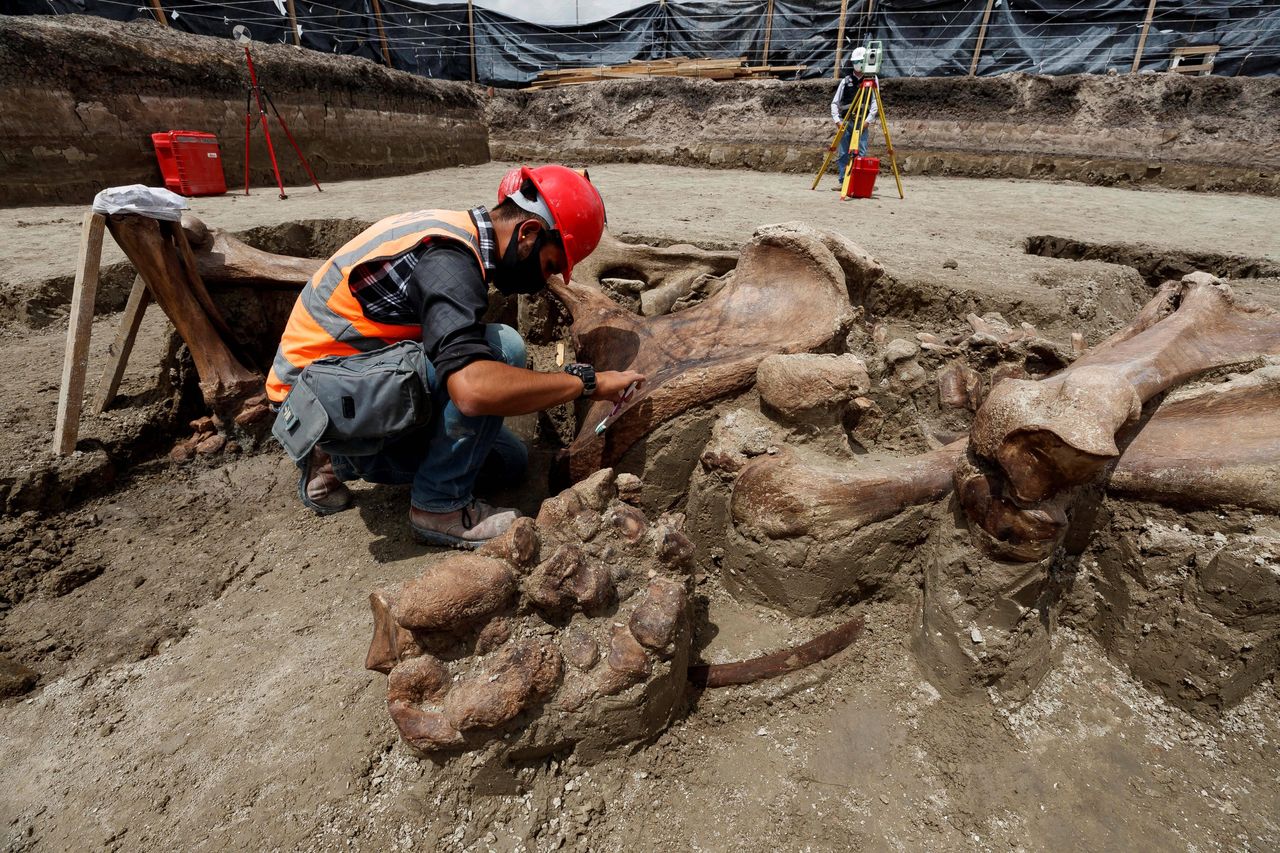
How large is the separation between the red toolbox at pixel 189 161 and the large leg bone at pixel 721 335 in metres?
6.15

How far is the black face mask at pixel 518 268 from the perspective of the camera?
2.09m

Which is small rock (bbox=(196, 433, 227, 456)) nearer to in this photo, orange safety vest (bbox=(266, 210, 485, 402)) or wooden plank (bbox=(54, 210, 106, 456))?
wooden plank (bbox=(54, 210, 106, 456))

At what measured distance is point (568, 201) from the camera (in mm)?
2066

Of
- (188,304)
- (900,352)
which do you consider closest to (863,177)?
(900,352)

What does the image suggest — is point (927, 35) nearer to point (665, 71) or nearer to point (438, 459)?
point (665, 71)

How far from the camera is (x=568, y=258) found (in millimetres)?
2152

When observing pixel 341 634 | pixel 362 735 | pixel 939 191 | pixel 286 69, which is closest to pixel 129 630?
pixel 341 634

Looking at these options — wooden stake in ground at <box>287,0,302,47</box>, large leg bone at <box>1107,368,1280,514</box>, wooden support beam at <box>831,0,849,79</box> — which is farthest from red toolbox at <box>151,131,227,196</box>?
wooden support beam at <box>831,0,849,79</box>

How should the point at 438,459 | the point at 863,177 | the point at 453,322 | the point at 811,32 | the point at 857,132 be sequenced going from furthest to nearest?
the point at 811,32, the point at 857,132, the point at 863,177, the point at 438,459, the point at 453,322

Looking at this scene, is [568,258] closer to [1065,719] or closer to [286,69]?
[1065,719]

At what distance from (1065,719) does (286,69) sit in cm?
1010

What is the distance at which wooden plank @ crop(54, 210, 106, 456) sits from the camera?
2.59 metres

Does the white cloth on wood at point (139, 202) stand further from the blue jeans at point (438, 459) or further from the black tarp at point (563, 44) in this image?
the black tarp at point (563, 44)

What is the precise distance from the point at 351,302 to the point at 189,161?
6012 mm
